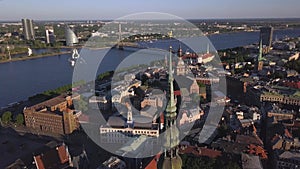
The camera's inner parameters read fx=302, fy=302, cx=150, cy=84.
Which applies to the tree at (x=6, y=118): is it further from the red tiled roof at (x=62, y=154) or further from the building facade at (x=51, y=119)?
the red tiled roof at (x=62, y=154)

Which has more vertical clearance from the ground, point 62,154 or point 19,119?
point 62,154

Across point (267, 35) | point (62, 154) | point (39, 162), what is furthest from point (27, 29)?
point (39, 162)

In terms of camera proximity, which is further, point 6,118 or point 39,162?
point 6,118

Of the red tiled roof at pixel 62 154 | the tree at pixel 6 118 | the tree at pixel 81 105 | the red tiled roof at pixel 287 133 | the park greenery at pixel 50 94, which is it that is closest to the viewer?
the red tiled roof at pixel 62 154

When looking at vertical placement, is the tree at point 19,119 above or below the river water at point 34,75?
below

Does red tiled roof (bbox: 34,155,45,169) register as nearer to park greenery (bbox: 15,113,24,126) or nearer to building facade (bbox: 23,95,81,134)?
building facade (bbox: 23,95,81,134)

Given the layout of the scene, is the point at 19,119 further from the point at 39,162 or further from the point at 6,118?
the point at 39,162

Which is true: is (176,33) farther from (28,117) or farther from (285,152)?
(285,152)

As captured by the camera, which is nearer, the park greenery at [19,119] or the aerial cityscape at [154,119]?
the aerial cityscape at [154,119]

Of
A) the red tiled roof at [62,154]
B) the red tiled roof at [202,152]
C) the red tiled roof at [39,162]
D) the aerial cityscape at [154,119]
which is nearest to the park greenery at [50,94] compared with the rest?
the aerial cityscape at [154,119]

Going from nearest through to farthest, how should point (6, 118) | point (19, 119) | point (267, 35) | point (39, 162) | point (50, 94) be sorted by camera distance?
point (39, 162)
point (19, 119)
point (6, 118)
point (50, 94)
point (267, 35)

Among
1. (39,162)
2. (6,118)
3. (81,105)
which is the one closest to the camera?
(39,162)

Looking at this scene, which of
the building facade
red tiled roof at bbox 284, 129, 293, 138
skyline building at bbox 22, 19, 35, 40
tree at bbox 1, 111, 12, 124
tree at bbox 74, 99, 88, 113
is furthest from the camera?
skyline building at bbox 22, 19, 35, 40

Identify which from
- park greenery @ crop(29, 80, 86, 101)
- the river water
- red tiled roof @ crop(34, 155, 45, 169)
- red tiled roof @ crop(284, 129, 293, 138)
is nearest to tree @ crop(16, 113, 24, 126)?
park greenery @ crop(29, 80, 86, 101)
